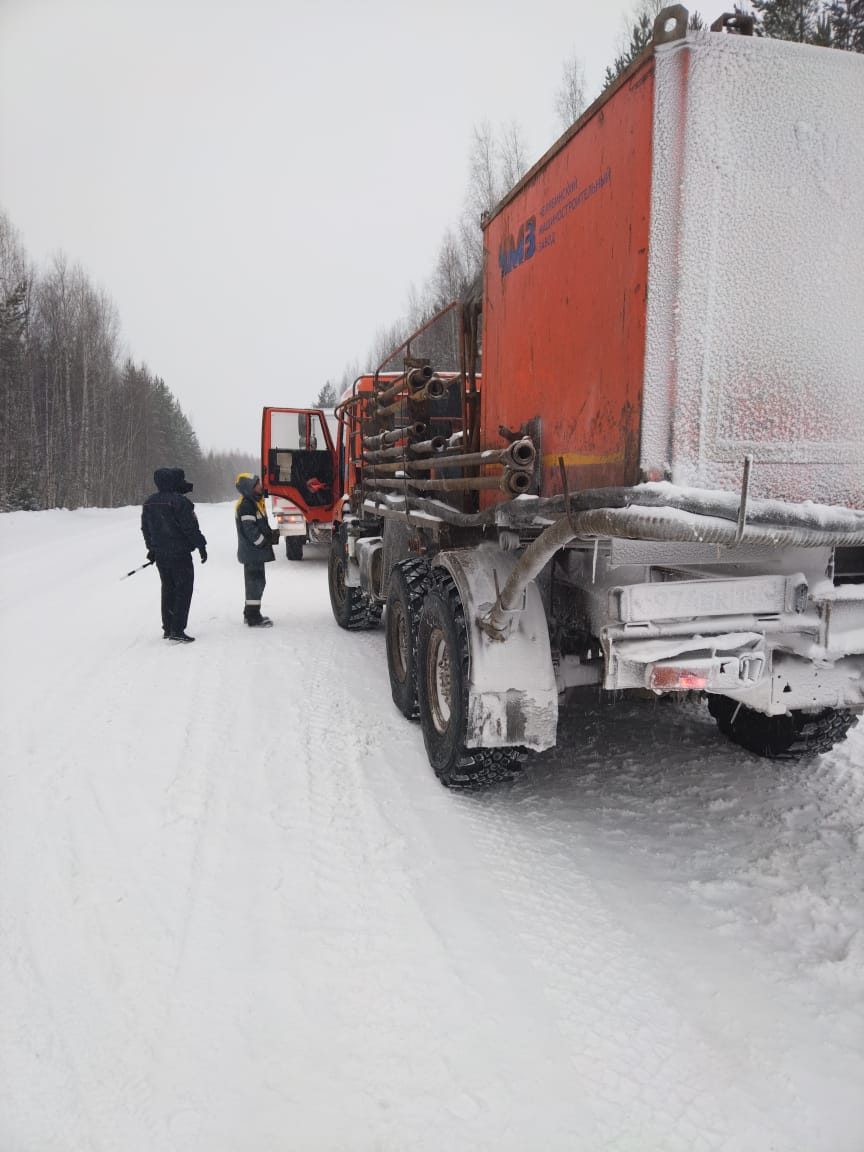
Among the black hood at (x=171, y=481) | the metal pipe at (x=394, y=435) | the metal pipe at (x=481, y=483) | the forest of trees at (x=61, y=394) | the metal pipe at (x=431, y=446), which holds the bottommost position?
the metal pipe at (x=481, y=483)

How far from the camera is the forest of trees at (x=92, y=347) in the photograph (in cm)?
2150

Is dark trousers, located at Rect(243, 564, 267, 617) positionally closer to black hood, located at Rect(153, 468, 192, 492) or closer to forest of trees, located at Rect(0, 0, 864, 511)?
black hood, located at Rect(153, 468, 192, 492)

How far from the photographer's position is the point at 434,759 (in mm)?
4188

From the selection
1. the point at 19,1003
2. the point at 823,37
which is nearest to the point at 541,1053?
the point at 19,1003

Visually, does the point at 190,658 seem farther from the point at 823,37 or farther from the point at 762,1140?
the point at 823,37

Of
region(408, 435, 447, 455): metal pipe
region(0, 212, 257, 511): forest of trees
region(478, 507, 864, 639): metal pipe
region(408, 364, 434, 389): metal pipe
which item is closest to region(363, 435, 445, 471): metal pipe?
region(408, 435, 447, 455): metal pipe

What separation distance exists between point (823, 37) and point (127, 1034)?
75.8ft

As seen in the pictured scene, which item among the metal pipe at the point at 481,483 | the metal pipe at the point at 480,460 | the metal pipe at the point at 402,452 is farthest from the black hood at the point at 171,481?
Answer: the metal pipe at the point at 480,460

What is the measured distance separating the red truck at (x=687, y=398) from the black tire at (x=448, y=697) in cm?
2

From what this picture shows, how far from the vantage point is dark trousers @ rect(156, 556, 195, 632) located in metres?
7.27

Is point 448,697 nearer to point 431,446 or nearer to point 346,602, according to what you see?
point 431,446

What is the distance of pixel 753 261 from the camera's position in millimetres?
2582

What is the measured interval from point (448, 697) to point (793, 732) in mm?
1991

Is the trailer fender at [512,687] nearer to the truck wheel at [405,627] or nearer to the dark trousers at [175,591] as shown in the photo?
the truck wheel at [405,627]
